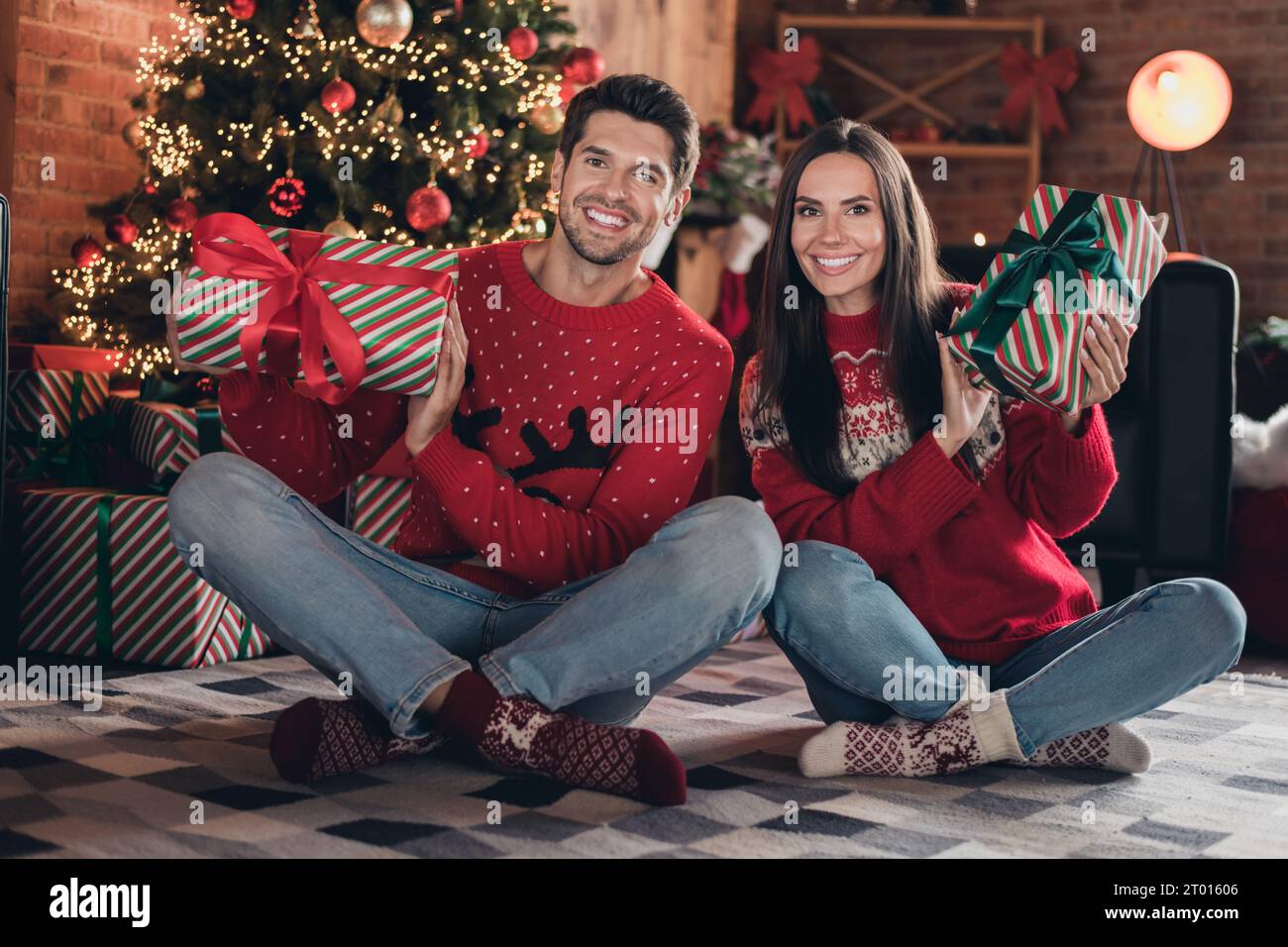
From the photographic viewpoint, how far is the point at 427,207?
2.80m

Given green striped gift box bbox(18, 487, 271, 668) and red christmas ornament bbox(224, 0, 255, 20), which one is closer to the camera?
green striped gift box bbox(18, 487, 271, 668)

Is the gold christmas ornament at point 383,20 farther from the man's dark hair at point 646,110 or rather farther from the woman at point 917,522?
the woman at point 917,522

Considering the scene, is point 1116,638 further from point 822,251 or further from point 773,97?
point 773,97

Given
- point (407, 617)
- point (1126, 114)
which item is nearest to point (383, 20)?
point (407, 617)

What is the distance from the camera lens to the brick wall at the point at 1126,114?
4.71m

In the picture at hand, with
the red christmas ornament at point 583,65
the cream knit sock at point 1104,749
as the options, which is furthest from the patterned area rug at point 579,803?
the red christmas ornament at point 583,65

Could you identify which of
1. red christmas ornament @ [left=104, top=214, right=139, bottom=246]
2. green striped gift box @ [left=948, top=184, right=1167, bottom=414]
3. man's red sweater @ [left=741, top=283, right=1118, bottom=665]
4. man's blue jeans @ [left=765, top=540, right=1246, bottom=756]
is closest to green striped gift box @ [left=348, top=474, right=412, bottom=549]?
red christmas ornament @ [left=104, top=214, right=139, bottom=246]

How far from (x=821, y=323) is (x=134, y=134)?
1.85m

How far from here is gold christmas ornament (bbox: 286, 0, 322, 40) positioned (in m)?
2.84

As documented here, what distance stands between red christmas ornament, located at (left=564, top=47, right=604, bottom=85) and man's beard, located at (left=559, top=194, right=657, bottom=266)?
1.49 metres

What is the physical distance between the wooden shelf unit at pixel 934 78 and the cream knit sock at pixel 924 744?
11.5ft

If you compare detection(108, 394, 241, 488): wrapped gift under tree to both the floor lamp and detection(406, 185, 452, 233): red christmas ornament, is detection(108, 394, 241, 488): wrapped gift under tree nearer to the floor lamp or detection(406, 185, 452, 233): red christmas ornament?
detection(406, 185, 452, 233): red christmas ornament

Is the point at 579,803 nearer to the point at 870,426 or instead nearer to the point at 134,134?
the point at 870,426

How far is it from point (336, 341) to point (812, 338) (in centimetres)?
63
